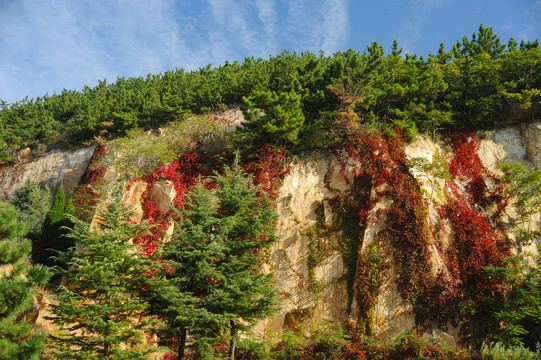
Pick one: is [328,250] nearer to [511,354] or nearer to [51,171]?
[511,354]

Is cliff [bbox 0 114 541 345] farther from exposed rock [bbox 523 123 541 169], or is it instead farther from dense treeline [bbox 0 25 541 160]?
dense treeline [bbox 0 25 541 160]

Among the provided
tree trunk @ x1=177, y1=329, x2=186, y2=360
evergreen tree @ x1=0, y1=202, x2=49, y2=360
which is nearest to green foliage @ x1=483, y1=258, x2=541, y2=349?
tree trunk @ x1=177, y1=329, x2=186, y2=360

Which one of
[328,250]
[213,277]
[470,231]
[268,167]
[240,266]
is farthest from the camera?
[268,167]

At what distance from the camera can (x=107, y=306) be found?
11461mm

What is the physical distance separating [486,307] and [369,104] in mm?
11631

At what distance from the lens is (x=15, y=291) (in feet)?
37.6

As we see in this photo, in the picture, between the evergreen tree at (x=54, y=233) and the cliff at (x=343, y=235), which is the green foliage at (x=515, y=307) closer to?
the cliff at (x=343, y=235)

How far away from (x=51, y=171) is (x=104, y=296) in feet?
82.8

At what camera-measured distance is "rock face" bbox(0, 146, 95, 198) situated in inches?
1275

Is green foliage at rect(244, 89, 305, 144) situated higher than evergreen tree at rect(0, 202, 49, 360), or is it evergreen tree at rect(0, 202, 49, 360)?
green foliage at rect(244, 89, 305, 144)

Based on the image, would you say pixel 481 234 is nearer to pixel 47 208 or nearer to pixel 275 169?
pixel 275 169

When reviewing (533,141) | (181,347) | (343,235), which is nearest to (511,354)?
(343,235)

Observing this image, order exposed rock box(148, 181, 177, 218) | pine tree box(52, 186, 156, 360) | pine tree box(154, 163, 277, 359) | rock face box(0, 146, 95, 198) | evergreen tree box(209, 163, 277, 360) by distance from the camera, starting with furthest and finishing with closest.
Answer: rock face box(0, 146, 95, 198) < exposed rock box(148, 181, 177, 218) < evergreen tree box(209, 163, 277, 360) < pine tree box(154, 163, 277, 359) < pine tree box(52, 186, 156, 360)

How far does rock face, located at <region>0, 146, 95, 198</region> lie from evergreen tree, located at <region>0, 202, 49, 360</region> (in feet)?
64.4
